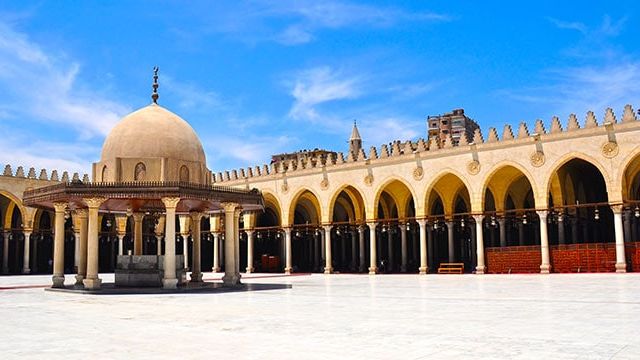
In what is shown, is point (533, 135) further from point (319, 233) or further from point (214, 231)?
point (214, 231)

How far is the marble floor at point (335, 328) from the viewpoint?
7184mm

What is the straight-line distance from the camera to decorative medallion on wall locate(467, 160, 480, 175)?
30.2 m

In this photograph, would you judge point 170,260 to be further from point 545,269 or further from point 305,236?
point 305,236

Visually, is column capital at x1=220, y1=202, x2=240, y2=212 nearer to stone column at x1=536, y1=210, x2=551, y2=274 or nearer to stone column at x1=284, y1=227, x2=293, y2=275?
stone column at x1=536, y1=210, x2=551, y2=274

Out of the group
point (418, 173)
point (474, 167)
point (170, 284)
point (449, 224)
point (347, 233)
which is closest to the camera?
point (170, 284)

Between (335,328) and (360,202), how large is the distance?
30965mm

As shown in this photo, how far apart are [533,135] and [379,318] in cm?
2029

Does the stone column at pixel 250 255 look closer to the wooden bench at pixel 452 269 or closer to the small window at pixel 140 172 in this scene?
the wooden bench at pixel 452 269

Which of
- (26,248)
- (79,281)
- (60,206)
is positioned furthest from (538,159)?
(26,248)

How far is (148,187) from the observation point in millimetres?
19656

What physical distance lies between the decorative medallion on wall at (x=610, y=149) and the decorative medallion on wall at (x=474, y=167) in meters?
5.71

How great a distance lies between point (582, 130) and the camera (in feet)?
89.2

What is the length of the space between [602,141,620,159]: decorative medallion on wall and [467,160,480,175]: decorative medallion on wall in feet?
18.7

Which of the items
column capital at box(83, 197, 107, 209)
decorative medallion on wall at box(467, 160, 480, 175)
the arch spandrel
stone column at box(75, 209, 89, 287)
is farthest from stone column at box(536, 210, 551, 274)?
stone column at box(75, 209, 89, 287)
